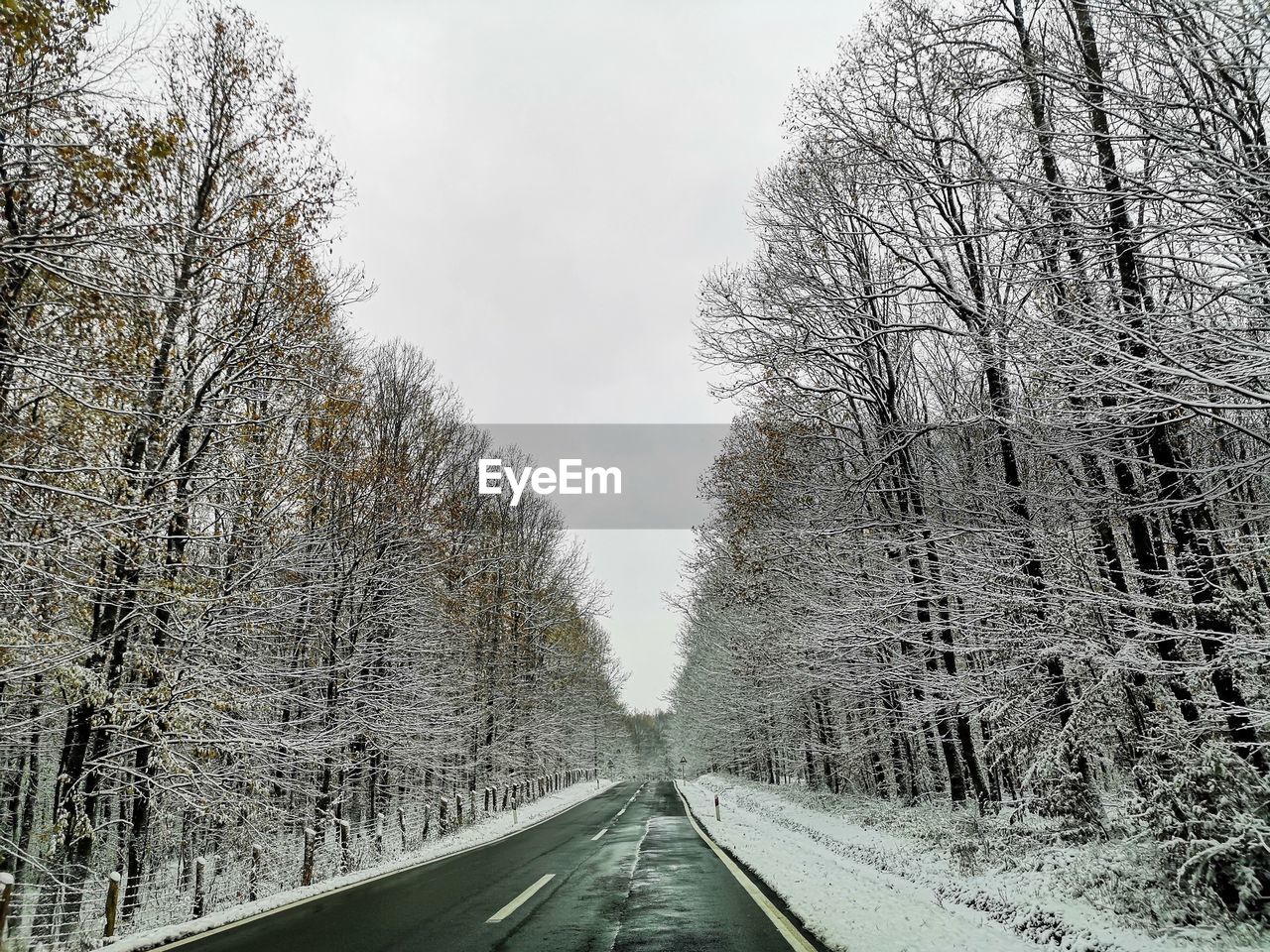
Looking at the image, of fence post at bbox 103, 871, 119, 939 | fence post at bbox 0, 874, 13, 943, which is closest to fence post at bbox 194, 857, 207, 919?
fence post at bbox 103, 871, 119, 939

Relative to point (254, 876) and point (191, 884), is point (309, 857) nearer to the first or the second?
point (254, 876)

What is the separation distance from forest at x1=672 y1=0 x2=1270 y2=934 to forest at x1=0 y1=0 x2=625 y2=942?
7.30 metres

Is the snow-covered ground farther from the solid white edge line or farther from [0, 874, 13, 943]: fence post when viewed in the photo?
[0, 874, 13, 943]: fence post

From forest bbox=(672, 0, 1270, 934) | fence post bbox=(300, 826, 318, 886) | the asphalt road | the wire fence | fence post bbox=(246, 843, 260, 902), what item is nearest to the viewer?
forest bbox=(672, 0, 1270, 934)

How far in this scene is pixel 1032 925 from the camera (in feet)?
22.6

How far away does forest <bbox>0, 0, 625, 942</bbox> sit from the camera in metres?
6.20

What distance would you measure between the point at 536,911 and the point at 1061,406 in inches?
308

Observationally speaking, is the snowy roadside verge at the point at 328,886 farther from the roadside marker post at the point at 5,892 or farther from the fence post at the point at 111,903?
the roadside marker post at the point at 5,892

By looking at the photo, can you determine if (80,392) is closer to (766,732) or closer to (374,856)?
(374,856)

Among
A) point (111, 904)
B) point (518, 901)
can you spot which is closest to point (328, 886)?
point (111, 904)

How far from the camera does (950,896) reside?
28.7 feet

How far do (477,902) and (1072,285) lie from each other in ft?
31.4

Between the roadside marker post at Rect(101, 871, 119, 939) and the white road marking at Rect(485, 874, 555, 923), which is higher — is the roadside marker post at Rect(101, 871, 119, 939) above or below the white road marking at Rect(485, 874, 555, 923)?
above

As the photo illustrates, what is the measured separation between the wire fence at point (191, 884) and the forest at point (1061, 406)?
10.3 meters
